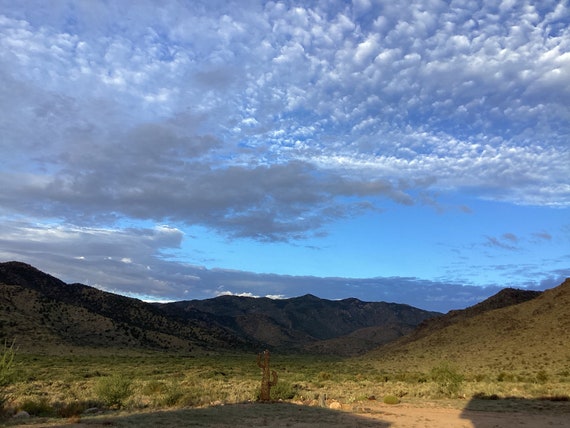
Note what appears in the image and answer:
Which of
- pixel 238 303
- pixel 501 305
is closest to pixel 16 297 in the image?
pixel 501 305

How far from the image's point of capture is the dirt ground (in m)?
15.5

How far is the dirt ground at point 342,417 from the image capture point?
15469 mm

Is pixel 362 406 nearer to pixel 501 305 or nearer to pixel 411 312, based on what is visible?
pixel 501 305

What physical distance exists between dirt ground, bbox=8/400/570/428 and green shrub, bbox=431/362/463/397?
16.2ft

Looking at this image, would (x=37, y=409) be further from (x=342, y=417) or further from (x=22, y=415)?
(x=342, y=417)

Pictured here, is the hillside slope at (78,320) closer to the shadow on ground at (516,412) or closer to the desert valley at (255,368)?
the desert valley at (255,368)

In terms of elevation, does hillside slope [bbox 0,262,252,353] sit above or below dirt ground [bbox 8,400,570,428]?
above

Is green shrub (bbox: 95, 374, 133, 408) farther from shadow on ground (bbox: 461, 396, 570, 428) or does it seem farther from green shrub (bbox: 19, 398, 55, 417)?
shadow on ground (bbox: 461, 396, 570, 428)

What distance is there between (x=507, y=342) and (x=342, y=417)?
50125 mm

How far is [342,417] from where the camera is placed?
17.6 meters

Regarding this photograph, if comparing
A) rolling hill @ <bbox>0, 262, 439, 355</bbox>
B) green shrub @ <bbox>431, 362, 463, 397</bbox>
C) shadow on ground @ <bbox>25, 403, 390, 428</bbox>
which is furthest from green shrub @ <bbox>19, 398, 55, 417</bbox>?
rolling hill @ <bbox>0, 262, 439, 355</bbox>

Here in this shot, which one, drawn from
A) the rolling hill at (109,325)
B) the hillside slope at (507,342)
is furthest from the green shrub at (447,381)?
the rolling hill at (109,325)

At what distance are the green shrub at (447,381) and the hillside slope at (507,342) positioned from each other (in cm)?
1912

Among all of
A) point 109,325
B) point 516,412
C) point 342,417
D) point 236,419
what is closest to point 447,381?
point 516,412
